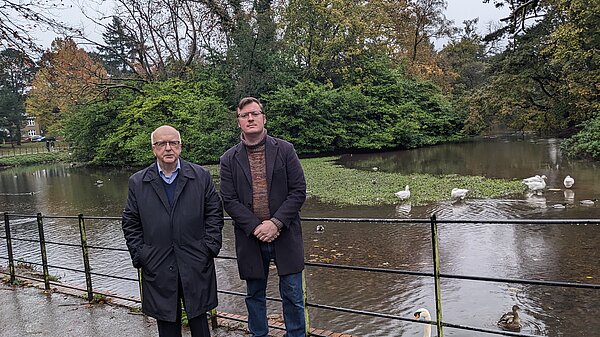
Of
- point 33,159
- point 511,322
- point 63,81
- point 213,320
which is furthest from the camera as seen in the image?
point 33,159

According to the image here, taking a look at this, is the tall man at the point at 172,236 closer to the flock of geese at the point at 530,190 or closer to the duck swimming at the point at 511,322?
the duck swimming at the point at 511,322

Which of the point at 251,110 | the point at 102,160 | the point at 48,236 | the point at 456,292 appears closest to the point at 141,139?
the point at 102,160

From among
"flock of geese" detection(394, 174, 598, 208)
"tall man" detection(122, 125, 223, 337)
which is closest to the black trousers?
"tall man" detection(122, 125, 223, 337)

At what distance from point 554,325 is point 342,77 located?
3224cm

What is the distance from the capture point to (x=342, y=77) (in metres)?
37.3

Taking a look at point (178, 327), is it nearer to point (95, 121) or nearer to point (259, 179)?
point (259, 179)

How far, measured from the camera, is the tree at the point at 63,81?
6.98 meters

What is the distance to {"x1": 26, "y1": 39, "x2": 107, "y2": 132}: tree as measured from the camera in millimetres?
6984

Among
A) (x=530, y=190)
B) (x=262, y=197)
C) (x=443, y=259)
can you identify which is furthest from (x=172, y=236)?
(x=530, y=190)

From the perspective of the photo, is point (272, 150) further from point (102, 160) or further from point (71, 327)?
point (102, 160)

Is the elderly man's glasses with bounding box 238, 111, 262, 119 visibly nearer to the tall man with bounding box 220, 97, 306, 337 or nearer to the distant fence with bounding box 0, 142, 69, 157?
the tall man with bounding box 220, 97, 306, 337

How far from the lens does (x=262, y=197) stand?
130 inches

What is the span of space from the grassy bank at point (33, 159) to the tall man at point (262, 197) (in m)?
46.3

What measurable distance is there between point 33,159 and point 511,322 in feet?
164
